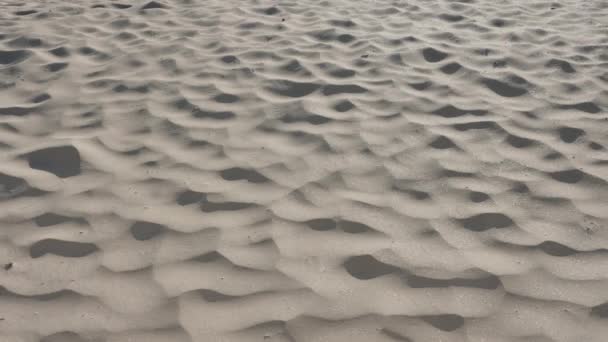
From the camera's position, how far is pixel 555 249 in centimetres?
210

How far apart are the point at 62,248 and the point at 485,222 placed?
186 centimetres

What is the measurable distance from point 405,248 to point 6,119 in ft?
8.39

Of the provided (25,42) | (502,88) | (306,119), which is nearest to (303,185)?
(306,119)

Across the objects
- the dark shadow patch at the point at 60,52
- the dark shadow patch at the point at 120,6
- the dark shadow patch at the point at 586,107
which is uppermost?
the dark shadow patch at the point at 120,6

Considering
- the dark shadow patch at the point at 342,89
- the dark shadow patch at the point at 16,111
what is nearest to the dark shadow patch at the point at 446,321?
the dark shadow patch at the point at 342,89

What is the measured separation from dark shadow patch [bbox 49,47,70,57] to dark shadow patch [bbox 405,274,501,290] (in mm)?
3340

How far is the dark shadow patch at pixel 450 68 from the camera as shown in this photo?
368 centimetres

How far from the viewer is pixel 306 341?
1.72m

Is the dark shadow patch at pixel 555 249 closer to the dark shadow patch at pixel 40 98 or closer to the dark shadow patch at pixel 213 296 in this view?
the dark shadow patch at pixel 213 296

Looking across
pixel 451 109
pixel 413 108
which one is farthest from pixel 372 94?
pixel 451 109

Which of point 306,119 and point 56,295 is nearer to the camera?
point 56,295

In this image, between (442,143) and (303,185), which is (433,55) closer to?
(442,143)

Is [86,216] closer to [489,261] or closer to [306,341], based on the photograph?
[306,341]

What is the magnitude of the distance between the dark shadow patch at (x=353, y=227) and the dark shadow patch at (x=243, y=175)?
502 millimetres
